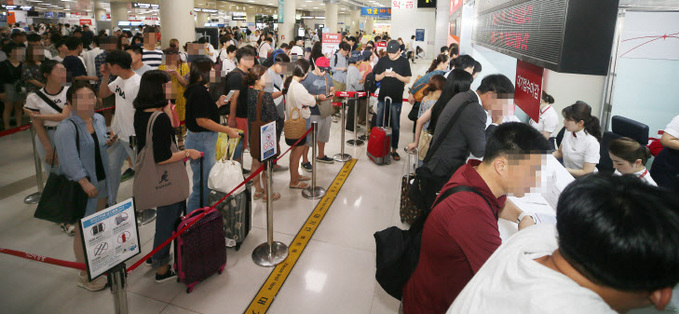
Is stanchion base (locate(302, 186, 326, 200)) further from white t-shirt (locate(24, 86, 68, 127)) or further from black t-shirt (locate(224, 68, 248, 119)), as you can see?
white t-shirt (locate(24, 86, 68, 127))

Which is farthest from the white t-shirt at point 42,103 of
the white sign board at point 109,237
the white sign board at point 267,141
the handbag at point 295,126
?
the white sign board at point 109,237

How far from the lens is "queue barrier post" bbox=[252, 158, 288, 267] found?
348cm

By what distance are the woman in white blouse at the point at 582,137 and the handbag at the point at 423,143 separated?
1.37 m

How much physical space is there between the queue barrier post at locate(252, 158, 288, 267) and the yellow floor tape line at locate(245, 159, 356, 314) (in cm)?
7

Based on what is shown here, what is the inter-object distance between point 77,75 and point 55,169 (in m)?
4.49

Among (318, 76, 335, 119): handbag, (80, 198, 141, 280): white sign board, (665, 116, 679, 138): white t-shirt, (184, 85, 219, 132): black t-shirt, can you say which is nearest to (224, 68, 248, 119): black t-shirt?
(184, 85, 219, 132): black t-shirt

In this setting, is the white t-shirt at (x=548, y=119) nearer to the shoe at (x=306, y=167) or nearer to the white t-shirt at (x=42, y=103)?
the shoe at (x=306, y=167)

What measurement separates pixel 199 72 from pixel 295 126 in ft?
4.69

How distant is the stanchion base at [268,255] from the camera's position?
3.56m

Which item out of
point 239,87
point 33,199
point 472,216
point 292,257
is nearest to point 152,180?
point 292,257

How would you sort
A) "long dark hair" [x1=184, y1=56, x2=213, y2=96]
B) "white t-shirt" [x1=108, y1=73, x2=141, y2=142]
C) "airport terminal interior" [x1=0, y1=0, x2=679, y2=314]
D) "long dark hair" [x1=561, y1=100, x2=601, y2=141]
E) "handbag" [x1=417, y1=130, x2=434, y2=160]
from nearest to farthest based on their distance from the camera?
1. "airport terminal interior" [x1=0, y1=0, x2=679, y2=314]
2. "long dark hair" [x1=561, y1=100, x2=601, y2=141]
3. "long dark hair" [x1=184, y1=56, x2=213, y2=96]
4. "white t-shirt" [x1=108, y1=73, x2=141, y2=142]
5. "handbag" [x1=417, y1=130, x2=434, y2=160]

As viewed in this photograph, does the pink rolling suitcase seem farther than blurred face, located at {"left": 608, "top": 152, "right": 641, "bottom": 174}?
Yes

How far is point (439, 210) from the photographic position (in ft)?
5.25

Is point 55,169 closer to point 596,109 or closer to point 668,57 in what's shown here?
point 596,109
